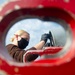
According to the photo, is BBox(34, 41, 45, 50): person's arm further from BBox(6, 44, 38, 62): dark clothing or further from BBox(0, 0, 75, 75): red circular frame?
BBox(0, 0, 75, 75): red circular frame

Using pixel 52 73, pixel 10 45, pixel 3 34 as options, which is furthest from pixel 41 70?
pixel 10 45

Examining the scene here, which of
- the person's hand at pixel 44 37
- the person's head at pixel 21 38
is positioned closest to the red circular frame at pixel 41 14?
the person's head at pixel 21 38

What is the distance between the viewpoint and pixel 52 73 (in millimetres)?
939

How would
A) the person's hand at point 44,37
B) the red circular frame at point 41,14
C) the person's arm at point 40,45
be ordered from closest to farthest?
the red circular frame at point 41,14
the person's arm at point 40,45
the person's hand at point 44,37

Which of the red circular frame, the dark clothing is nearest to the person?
the dark clothing

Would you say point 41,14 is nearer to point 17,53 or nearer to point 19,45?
point 17,53

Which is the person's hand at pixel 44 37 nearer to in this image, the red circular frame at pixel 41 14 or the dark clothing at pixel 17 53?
the dark clothing at pixel 17 53

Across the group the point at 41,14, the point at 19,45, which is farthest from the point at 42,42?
the point at 41,14

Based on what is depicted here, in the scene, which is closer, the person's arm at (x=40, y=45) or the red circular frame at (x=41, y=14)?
the red circular frame at (x=41, y=14)

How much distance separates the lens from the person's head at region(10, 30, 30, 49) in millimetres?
2953

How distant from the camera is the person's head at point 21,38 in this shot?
116 inches

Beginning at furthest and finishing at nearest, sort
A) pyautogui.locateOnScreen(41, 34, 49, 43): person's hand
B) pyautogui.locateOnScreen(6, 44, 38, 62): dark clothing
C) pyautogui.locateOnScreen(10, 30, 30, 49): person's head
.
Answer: pyautogui.locateOnScreen(41, 34, 49, 43): person's hand < pyautogui.locateOnScreen(10, 30, 30, 49): person's head < pyautogui.locateOnScreen(6, 44, 38, 62): dark clothing

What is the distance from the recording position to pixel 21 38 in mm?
2988

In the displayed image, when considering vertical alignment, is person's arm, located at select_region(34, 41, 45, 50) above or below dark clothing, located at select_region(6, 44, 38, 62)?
above
